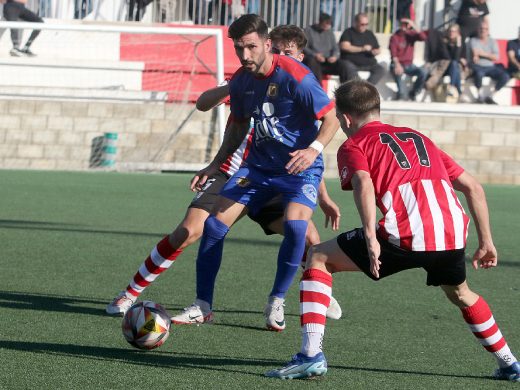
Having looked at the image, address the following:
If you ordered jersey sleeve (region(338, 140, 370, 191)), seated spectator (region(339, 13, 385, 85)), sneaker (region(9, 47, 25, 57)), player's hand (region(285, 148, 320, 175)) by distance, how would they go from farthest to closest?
sneaker (region(9, 47, 25, 57)) < seated spectator (region(339, 13, 385, 85)) < player's hand (region(285, 148, 320, 175)) < jersey sleeve (region(338, 140, 370, 191))

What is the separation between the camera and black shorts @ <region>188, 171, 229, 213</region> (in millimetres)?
6367

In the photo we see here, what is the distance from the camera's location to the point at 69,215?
38.7ft

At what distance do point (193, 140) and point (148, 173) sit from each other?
120 cm

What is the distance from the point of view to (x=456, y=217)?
463 cm

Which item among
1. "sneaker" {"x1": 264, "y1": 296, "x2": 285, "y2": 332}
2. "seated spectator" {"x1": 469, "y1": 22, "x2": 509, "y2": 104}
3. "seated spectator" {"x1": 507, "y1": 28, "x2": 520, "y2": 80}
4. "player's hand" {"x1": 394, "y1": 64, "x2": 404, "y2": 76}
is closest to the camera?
"sneaker" {"x1": 264, "y1": 296, "x2": 285, "y2": 332}

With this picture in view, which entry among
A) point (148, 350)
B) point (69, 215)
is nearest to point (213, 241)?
point (148, 350)

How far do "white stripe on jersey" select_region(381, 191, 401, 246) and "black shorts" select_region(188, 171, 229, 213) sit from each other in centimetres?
191

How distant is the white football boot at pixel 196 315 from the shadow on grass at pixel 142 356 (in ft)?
2.48

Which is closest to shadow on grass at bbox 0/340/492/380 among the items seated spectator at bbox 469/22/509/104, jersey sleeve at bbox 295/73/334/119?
jersey sleeve at bbox 295/73/334/119

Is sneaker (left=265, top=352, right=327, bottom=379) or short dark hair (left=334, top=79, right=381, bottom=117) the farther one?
short dark hair (left=334, top=79, right=381, bottom=117)

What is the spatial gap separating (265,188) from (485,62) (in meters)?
15.8

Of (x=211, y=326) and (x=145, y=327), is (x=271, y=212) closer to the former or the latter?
(x=211, y=326)

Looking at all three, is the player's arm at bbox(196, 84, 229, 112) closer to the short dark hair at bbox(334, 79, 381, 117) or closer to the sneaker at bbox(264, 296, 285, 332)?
the sneaker at bbox(264, 296, 285, 332)

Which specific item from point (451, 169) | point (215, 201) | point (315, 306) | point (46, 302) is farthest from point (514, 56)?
point (315, 306)
